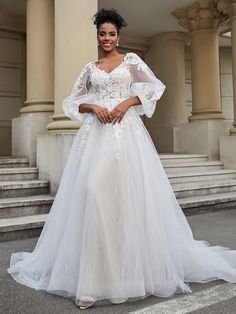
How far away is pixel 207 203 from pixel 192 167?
6.53 ft

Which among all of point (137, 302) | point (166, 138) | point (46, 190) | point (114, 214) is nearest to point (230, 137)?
point (166, 138)

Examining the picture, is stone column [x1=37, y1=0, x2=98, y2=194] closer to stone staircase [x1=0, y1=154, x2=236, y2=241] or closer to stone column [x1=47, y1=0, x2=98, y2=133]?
stone column [x1=47, y1=0, x2=98, y2=133]

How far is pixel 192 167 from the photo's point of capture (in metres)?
8.33

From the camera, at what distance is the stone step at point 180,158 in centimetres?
837

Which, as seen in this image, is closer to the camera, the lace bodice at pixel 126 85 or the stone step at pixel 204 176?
the lace bodice at pixel 126 85

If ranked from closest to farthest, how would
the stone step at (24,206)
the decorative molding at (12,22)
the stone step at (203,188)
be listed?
the stone step at (24,206), the stone step at (203,188), the decorative molding at (12,22)

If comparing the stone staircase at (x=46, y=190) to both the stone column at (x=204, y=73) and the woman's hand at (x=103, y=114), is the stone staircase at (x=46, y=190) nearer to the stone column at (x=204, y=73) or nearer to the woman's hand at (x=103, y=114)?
the stone column at (x=204, y=73)

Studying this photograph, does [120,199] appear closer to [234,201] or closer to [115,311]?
[115,311]

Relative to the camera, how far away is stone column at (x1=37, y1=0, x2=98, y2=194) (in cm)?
566

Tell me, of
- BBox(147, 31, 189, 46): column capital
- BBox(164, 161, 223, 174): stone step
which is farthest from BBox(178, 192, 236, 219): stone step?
BBox(147, 31, 189, 46): column capital

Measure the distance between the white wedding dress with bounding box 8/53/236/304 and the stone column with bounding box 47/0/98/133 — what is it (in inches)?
103

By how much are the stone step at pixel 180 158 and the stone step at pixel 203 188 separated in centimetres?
110

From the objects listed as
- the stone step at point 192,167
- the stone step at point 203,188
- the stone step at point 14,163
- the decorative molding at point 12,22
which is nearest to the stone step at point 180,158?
the stone step at point 192,167

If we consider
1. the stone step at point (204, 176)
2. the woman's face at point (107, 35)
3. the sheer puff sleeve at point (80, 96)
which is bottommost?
the stone step at point (204, 176)
